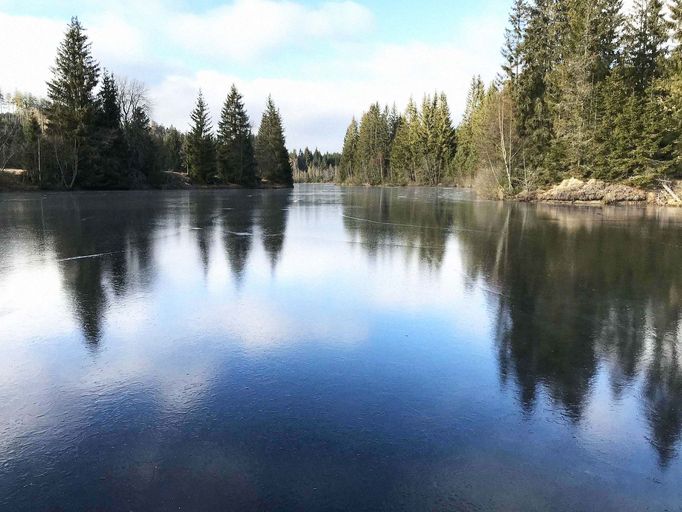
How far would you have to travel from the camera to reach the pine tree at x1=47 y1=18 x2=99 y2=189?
4728 centimetres

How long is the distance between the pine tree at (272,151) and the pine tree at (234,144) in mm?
6501

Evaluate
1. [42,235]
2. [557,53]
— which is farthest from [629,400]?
[557,53]

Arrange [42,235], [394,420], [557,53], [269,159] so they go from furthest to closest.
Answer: [269,159] → [557,53] → [42,235] → [394,420]

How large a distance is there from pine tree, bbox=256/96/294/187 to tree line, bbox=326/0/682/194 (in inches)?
1610

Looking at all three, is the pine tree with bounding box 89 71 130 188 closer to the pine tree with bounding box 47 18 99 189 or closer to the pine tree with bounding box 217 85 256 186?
the pine tree with bounding box 47 18 99 189

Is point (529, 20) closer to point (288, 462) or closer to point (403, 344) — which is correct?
point (403, 344)

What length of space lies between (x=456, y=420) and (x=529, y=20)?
44627mm

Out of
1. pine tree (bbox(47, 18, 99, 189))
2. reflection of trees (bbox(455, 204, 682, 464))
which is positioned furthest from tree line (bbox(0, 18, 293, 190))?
reflection of trees (bbox(455, 204, 682, 464))

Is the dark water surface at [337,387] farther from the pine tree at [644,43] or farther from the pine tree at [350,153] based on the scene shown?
the pine tree at [350,153]

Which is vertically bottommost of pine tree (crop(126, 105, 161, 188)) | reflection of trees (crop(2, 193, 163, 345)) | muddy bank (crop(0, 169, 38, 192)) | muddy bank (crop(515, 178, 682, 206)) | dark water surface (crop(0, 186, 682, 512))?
dark water surface (crop(0, 186, 682, 512))

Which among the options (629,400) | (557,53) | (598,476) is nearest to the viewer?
(598,476)

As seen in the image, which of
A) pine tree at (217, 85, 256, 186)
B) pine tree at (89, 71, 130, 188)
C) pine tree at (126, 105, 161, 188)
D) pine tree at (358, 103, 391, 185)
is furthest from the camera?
pine tree at (358, 103, 391, 185)

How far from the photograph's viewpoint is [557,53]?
134 ft

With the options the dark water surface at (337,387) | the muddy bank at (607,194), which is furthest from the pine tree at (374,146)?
the dark water surface at (337,387)
